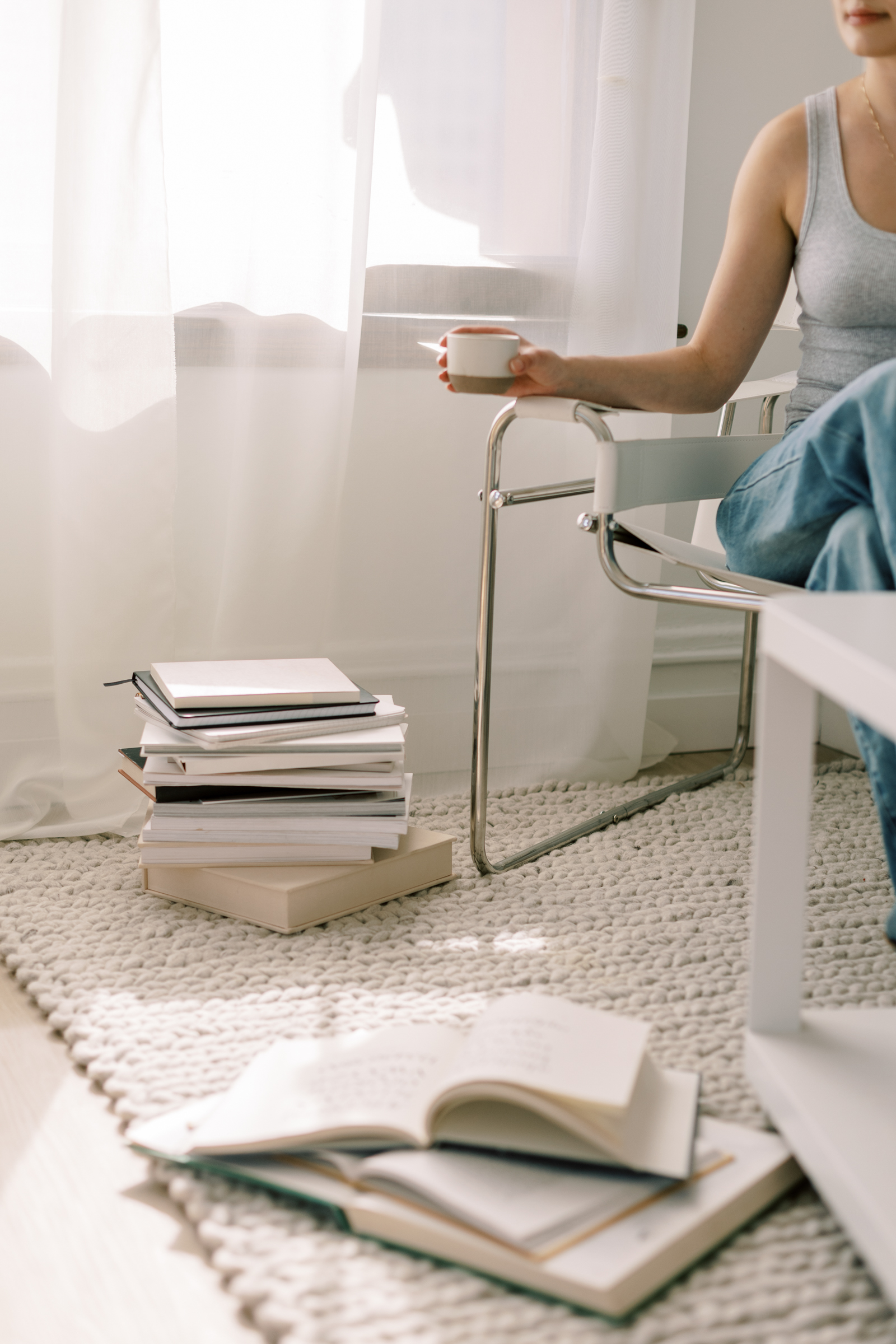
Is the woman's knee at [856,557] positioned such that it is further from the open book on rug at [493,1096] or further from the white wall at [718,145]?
the white wall at [718,145]

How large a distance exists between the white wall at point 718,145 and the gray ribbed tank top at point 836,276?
1.83ft

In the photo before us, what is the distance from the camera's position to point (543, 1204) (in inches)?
30.7

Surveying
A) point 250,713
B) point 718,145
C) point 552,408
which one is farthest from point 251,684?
point 718,145

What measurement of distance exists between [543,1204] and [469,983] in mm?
442

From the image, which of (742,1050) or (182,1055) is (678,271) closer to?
(742,1050)

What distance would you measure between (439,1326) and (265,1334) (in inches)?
4.1

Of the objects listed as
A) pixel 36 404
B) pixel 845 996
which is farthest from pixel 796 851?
pixel 36 404

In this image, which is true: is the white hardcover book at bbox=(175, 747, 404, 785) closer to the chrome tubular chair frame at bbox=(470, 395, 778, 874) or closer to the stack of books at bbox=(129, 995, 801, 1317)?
the chrome tubular chair frame at bbox=(470, 395, 778, 874)

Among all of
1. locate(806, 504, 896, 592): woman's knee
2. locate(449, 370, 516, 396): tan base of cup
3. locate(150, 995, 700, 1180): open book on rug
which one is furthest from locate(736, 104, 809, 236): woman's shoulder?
locate(150, 995, 700, 1180): open book on rug

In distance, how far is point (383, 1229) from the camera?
2.64ft

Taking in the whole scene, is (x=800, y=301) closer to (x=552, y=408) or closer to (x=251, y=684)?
(x=552, y=408)

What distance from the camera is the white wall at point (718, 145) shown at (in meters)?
2.04

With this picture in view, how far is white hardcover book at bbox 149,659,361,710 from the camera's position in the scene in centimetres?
138

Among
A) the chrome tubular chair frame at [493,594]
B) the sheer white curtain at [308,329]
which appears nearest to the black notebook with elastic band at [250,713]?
the chrome tubular chair frame at [493,594]
